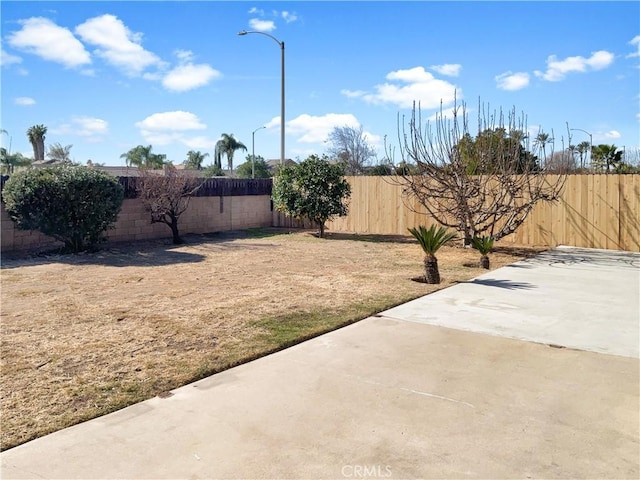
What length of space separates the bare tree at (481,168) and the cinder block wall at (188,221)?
719 centimetres

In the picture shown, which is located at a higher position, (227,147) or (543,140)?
(227,147)

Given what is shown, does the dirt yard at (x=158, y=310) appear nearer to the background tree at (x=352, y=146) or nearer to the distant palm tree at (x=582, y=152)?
the distant palm tree at (x=582, y=152)

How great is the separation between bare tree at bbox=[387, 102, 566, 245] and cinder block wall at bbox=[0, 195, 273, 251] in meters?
7.19

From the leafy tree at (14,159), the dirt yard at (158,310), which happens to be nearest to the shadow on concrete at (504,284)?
the dirt yard at (158,310)

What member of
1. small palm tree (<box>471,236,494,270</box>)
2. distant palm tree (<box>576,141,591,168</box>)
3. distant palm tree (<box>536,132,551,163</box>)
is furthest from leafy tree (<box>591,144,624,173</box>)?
small palm tree (<box>471,236,494,270</box>)

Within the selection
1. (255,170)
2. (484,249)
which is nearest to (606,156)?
(484,249)

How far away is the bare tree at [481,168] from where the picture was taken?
13.3m

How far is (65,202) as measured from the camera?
39.5 ft

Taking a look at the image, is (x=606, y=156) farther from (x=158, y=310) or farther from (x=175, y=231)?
(x=158, y=310)

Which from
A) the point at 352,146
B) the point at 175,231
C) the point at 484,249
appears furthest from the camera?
the point at 352,146

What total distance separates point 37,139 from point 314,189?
153ft

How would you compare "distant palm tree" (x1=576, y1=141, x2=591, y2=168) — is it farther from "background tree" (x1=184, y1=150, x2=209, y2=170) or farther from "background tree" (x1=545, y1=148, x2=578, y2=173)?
"background tree" (x1=184, y1=150, x2=209, y2=170)

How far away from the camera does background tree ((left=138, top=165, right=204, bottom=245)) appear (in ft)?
48.5

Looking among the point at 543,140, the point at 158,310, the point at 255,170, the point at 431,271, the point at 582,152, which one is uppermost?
the point at 255,170
